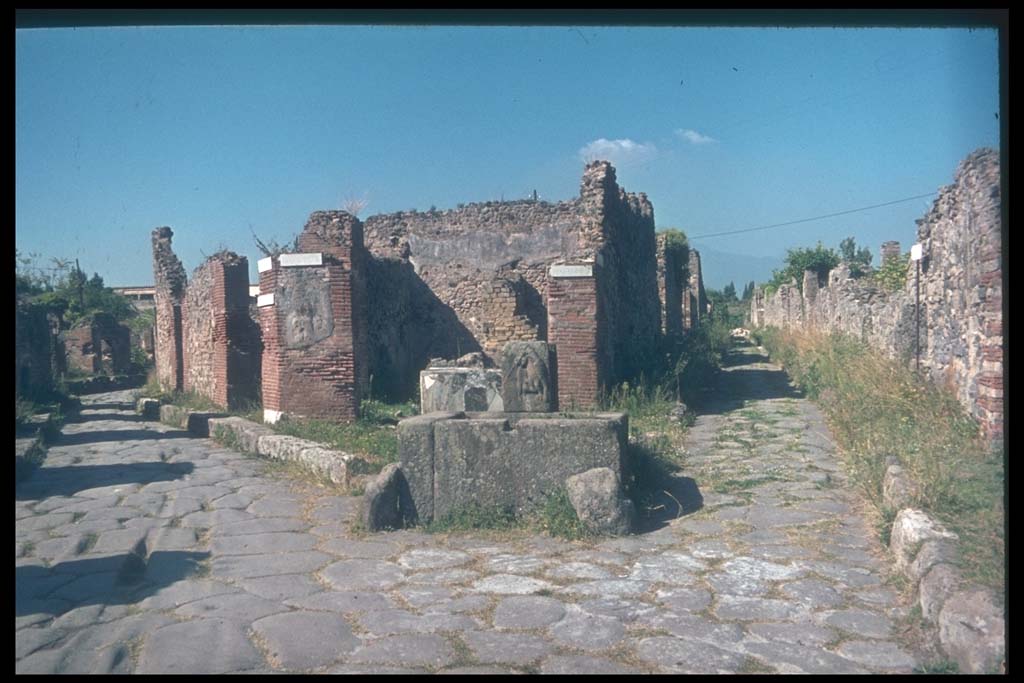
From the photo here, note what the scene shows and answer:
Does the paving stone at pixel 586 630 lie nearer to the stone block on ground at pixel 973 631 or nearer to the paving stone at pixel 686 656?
the paving stone at pixel 686 656

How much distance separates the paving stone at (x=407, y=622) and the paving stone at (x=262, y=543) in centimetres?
139

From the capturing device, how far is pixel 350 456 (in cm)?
754

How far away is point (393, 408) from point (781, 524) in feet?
23.8

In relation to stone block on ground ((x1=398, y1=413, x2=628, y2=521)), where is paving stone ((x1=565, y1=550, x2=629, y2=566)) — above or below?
below

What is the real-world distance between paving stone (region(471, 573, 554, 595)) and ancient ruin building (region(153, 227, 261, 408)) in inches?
359

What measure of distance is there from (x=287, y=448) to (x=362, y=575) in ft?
12.7

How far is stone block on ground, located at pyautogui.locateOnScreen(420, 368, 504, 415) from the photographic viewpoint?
28.8ft

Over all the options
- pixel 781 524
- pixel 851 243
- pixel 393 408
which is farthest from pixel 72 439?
pixel 851 243

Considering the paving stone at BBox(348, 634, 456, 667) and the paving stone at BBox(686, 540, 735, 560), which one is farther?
the paving stone at BBox(686, 540, 735, 560)

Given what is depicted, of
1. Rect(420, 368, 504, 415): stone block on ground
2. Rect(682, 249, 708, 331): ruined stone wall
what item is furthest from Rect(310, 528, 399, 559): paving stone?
Rect(682, 249, 708, 331): ruined stone wall

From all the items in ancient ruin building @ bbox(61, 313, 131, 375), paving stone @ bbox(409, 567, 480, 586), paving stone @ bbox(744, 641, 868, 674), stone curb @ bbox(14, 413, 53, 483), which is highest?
ancient ruin building @ bbox(61, 313, 131, 375)

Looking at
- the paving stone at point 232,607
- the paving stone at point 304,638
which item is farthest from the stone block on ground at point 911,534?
the paving stone at point 232,607

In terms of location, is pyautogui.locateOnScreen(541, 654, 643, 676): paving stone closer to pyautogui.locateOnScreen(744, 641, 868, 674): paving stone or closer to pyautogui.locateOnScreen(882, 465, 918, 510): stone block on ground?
pyautogui.locateOnScreen(744, 641, 868, 674): paving stone

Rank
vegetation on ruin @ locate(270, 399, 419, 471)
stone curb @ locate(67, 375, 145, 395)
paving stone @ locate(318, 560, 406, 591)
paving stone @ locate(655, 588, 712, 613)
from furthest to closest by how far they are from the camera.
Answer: stone curb @ locate(67, 375, 145, 395)
vegetation on ruin @ locate(270, 399, 419, 471)
paving stone @ locate(318, 560, 406, 591)
paving stone @ locate(655, 588, 712, 613)
